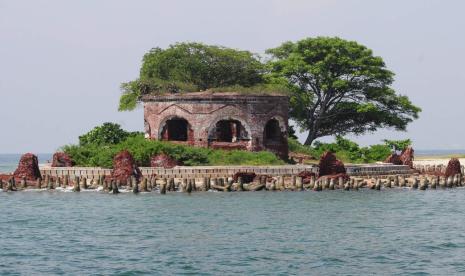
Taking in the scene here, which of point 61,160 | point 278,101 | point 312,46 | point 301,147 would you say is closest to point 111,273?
point 61,160

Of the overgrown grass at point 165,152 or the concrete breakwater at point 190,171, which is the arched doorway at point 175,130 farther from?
the concrete breakwater at point 190,171

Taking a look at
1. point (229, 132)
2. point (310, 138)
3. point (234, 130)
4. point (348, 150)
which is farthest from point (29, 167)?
point (310, 138)

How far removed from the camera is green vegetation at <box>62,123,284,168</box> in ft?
186

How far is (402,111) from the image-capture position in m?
80.6

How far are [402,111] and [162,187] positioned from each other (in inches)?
1423

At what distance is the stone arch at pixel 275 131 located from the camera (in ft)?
206

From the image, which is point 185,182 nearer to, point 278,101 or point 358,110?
point 278,101

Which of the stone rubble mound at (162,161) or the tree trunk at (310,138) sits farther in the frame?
the tree trunk at (310,138)

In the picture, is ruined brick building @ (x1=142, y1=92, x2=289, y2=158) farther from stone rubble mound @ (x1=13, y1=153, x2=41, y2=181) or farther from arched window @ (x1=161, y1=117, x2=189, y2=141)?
stone rubble mound @ (x1=13, y1=153, x2=41, y2=181)

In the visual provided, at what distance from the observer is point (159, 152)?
56.7m

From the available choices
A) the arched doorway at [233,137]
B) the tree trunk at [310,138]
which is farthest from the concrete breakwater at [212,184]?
the tree trunk at [310,138]

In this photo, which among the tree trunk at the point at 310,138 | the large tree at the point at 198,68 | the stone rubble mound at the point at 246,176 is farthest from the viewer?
the tree trunk at the point at 310,138

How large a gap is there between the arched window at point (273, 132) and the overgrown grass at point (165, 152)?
2.59m

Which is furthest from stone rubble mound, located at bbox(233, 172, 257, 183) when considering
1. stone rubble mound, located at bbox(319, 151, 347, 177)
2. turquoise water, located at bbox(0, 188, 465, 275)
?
stone rubble mound, located at bbox(319, 151, 347, 177)
